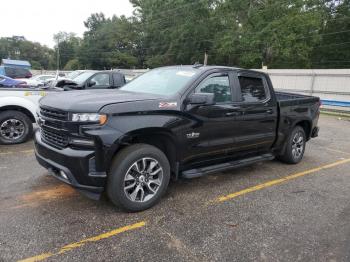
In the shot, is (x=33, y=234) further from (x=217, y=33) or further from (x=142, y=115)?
(x=217, y=33)

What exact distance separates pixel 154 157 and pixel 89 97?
1.10 m

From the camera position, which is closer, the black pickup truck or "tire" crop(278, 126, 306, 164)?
the black pickup truck

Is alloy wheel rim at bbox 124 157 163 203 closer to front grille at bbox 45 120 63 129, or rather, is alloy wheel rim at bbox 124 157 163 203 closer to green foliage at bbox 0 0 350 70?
front grille at bbox 45 120 63 129

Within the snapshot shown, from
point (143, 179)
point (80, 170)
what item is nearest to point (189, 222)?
point (143, 179)

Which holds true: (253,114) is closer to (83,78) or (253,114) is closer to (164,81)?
(164,81)

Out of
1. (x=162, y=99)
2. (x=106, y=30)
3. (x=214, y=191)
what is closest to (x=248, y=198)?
(x=214, y=191)

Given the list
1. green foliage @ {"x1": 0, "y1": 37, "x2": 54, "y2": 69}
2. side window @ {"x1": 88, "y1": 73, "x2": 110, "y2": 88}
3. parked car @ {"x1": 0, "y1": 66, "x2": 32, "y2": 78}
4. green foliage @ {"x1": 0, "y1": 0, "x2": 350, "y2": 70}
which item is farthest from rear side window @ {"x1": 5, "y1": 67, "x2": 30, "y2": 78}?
green foliage @ {"x1": 0, "y1": 37, "x2": 54, "y2": 69}

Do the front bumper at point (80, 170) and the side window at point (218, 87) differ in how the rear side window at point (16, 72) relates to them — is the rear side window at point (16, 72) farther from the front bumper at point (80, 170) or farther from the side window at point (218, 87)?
the front bumper at point (80, 170)

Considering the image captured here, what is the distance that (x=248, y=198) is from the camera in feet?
14.9

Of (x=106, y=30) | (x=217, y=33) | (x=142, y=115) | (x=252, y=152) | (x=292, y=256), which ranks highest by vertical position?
(x=106, y=30)

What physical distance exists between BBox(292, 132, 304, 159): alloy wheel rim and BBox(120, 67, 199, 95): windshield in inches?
112

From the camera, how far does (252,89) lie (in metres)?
5.27

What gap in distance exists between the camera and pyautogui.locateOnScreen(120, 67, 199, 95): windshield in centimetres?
440

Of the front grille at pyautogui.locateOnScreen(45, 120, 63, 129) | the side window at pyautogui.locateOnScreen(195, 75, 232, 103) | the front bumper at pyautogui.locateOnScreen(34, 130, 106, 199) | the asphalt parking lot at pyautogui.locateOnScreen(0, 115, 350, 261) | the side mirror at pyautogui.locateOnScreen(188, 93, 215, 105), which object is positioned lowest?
the asphalt parking lot at pyautogui.locateOnScreen(0, 115, 350, 261)
